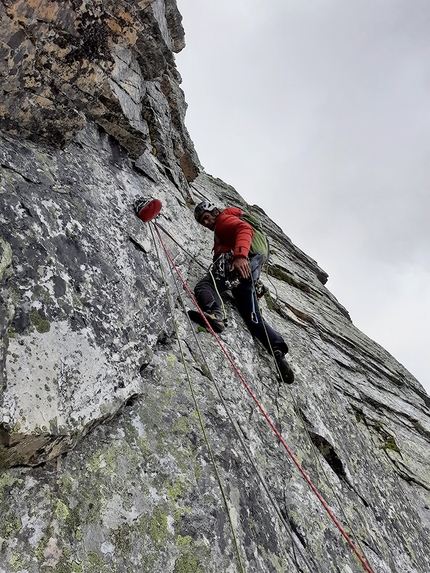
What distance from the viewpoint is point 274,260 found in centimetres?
1289

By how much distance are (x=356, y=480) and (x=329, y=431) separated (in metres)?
0.67

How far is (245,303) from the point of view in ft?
21.3

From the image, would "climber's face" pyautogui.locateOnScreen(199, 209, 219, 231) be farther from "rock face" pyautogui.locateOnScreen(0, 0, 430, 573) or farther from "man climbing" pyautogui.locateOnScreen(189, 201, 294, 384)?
"rock face" pyautogui.locateOnScreen(0, 0, 430, 573)

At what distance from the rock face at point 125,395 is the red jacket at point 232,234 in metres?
0.63

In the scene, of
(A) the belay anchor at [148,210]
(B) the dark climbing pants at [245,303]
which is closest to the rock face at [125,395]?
(A) the belay anchor at [148,210]

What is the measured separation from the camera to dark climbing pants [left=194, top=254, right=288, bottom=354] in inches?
237

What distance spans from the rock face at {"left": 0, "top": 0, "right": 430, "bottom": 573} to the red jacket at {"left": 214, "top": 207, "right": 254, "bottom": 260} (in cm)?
63

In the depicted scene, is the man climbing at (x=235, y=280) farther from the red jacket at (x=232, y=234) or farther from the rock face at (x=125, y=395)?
the rock face at (x=125, y=395)

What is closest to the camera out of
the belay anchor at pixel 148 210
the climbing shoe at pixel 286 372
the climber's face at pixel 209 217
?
the belay anchor at pixel 148 210

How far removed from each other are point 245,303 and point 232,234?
4.05ft

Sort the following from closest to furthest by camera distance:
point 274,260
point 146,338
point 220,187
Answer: point 146,338 < point 274,260 < point 220,187

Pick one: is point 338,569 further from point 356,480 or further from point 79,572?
point 79,572

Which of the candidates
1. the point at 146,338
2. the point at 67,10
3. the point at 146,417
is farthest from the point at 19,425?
the point at 67,10

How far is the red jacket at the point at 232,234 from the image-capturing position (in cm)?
648
